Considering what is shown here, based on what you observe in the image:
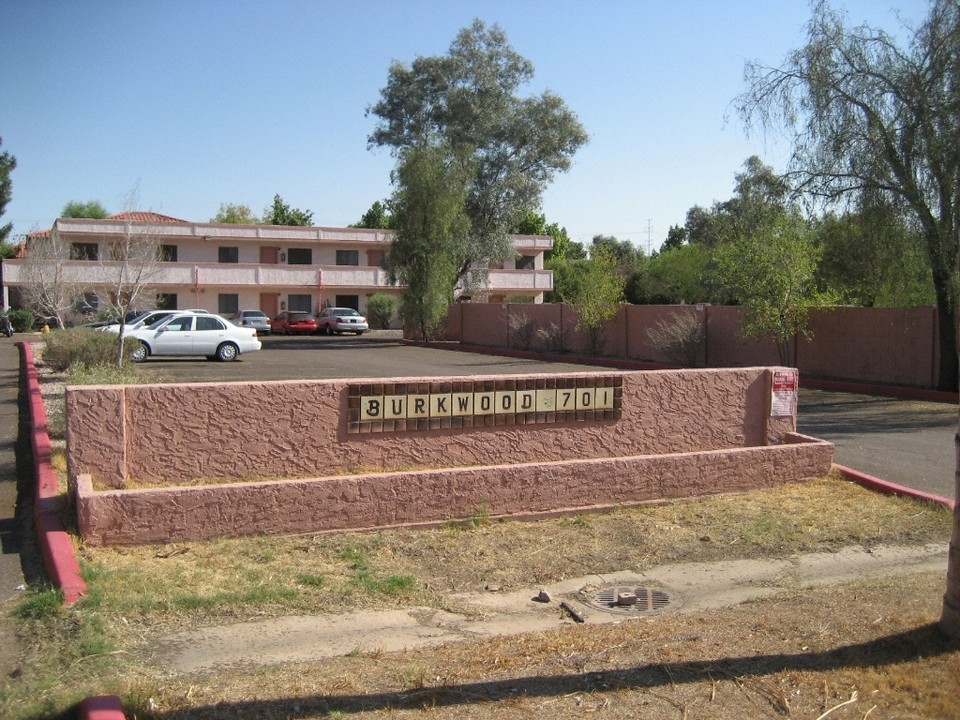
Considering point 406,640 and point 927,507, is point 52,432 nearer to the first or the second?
point 406,640

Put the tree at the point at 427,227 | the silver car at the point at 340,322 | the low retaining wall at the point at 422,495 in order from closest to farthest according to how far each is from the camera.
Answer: the low retaining wall at the point at 422,495 < the tree at the point at 427,227 < the silver car at the point at 340,322

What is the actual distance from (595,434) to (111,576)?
4.97 meters

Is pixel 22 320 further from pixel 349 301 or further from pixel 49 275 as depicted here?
pixel 349 301

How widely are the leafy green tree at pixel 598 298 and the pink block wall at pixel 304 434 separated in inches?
866

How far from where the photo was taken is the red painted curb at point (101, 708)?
458 cm

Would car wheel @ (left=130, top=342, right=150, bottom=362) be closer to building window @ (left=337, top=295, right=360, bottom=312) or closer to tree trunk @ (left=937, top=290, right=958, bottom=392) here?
tree trunk @ (left=937, top=290, right=958, bottom=392)

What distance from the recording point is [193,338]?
94.0 ft

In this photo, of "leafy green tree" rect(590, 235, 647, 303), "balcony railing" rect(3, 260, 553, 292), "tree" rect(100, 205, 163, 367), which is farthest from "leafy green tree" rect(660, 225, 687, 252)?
"tree" rect(100, 205, 163, 367)

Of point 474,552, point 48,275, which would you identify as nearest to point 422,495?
point 474,552

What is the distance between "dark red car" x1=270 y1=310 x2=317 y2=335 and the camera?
5281 centimetres

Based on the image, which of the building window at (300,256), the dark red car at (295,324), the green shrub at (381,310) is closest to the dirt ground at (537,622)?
the dark red car at (295,324)

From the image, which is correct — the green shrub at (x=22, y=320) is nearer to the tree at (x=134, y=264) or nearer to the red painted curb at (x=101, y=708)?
the tree at (x=134, y=264)

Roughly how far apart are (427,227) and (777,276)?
21509mm

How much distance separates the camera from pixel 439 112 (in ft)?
160
